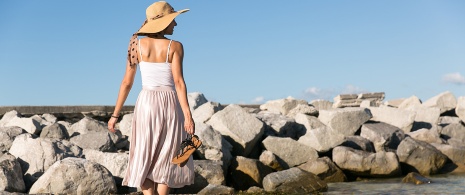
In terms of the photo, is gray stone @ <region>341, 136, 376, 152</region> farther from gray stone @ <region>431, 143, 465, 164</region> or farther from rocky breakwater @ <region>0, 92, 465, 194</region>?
gray stone @ <region>431, 143, 465, 164</region>

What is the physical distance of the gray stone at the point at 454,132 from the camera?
20.2 meters

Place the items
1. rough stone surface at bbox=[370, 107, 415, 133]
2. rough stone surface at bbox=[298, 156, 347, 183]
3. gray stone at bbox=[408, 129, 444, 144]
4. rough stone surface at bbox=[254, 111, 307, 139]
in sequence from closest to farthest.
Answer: rough stone surface at bbox=[298, 156, 347, 183] < rough stone surface at bbox=[254, 111, 307, 139] < gray stone at bbox=[408, 129, 444, 144] < rough stone surface at bbox=[370, 107, 415, 133]

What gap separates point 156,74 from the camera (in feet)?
17.9

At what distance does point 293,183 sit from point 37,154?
4.49 m

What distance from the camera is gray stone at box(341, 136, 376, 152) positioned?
15984 millimetres

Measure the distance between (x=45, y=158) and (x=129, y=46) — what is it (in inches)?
237

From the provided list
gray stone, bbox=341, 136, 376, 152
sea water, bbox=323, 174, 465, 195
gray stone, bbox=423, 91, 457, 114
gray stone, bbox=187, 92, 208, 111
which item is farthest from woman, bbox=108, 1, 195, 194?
gray stone, bbox=423, 91, 457, 114

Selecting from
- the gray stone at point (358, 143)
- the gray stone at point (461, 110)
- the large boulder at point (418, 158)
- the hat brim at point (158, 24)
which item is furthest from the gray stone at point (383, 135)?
the hat brim at point (158, 24)

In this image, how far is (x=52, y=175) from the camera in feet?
31.3

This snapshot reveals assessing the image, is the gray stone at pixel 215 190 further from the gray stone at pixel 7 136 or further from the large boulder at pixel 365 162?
the large boulder at pixel 365 162

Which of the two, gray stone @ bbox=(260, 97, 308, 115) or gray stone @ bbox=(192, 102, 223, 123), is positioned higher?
gray stone @ bbox=(192, 102, 223, 123)

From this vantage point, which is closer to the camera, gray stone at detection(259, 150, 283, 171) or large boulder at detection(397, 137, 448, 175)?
gray stone at detection(259, 150, 283, 171)

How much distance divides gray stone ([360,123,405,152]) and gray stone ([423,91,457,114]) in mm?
6238

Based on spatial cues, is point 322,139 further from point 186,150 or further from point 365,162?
point 186,150
